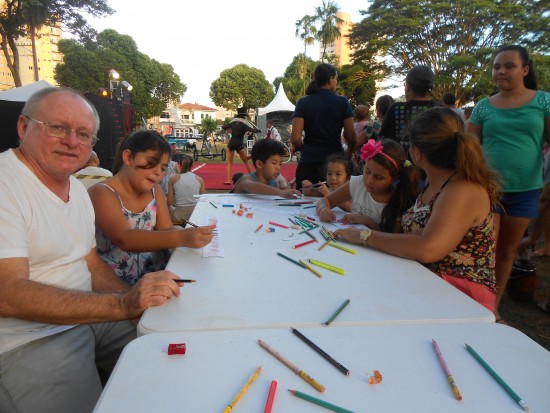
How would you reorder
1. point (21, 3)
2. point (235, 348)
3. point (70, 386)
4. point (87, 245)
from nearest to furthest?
point (235, 348) → point (70, 386) → point (87, 245) → point (21, 3)

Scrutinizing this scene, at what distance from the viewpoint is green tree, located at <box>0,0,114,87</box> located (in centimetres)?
1434

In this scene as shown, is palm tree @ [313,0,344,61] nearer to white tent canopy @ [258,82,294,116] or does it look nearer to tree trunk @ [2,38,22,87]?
white tent canopy @ [258,82,294,116]

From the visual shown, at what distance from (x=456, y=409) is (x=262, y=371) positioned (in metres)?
0.37

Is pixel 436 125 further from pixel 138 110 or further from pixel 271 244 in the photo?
pixel 138 110

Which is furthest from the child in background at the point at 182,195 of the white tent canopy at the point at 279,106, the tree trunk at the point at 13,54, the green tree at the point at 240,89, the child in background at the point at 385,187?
the green tree at the point at 240,89

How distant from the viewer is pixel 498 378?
724 mm

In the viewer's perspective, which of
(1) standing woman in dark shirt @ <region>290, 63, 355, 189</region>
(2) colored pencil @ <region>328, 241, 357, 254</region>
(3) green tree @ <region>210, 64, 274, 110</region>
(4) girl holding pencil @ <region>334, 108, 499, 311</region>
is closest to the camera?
(4) girl holding pencil @ <region>334, 108, 499, 311</region>

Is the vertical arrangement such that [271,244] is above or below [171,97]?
below

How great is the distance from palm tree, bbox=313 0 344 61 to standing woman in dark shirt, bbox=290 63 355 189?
30.2m

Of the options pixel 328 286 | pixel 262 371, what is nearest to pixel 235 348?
pixel 262 371

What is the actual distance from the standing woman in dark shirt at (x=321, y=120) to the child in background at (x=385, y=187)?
1.24 meters

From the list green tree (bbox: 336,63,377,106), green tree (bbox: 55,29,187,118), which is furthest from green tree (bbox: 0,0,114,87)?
green tree (bbox: 336,63,377,106)

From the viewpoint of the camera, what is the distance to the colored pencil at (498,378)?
0.66 meters

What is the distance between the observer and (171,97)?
4444 centimetres
